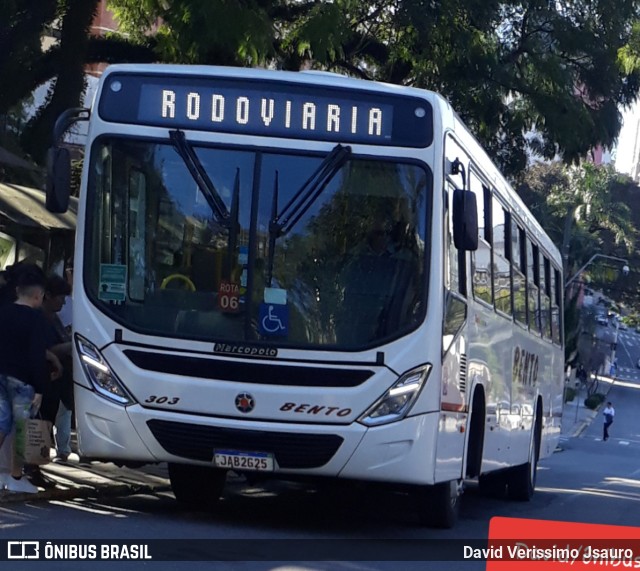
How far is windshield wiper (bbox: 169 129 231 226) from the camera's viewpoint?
366 inches

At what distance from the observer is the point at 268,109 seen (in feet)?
31.4

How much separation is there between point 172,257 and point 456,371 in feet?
7.49

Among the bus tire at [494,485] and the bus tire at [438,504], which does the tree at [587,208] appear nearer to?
the bus tire at [494,485]

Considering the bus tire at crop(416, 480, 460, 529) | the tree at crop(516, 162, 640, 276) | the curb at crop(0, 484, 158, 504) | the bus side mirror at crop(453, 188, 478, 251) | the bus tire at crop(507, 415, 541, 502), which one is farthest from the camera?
the tree at crop(516, 162, 640, 276)

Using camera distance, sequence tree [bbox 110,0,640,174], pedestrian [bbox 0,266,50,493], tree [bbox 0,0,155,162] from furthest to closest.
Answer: tree [bbox 110,0,640,174], tree [bbox 0,0,155,162], pedestrian [bbox 0,266,50,493]

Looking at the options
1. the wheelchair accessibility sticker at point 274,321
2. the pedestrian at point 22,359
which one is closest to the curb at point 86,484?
the pedestrian at point 22,359

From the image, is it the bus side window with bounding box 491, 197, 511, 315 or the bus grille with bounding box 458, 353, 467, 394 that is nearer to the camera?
the bus grille with bounding box 458, 353, 467, 394

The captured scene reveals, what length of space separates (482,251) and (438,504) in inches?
90.3

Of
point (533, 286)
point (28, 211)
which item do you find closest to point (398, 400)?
point (533, 286)

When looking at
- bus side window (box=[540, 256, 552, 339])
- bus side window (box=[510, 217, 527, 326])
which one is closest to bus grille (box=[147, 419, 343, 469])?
bus side window (box=[510, 217, 527, 326])

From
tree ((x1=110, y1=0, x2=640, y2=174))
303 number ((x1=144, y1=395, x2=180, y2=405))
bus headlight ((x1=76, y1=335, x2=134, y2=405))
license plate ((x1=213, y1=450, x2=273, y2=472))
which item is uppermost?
tree ((x1=110, y1=0, x2=640, y2=174))

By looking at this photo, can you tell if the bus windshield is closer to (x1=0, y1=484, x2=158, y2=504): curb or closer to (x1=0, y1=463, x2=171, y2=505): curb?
(x1=0, y1=484, x2=158, y2=504): curb

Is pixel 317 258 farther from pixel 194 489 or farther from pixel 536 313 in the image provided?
pixel 536 313

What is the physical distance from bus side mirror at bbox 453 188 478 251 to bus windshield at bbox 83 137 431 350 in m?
0.23
